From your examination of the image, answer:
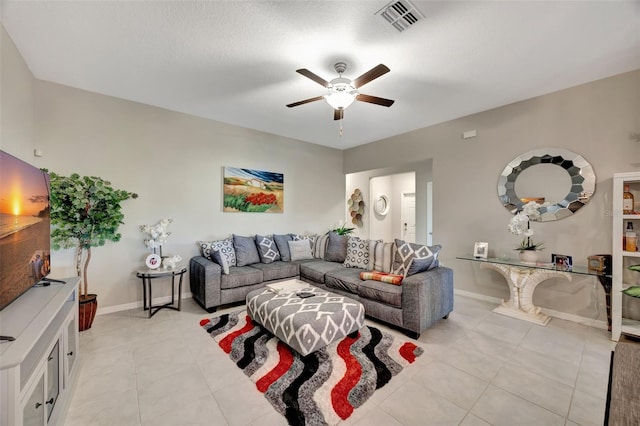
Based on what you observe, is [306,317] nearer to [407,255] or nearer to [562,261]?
[407,255]

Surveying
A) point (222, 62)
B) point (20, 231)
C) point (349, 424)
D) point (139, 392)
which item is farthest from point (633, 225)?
point (20, 231)

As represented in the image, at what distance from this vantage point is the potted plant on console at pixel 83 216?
263 cm

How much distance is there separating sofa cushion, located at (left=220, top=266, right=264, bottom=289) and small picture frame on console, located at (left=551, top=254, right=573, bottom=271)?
355 cm

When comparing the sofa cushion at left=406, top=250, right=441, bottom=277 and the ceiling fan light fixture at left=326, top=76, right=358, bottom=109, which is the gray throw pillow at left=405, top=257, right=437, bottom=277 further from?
the ceiling fan light fixture at left=326, top=76, right=358, bottom=109

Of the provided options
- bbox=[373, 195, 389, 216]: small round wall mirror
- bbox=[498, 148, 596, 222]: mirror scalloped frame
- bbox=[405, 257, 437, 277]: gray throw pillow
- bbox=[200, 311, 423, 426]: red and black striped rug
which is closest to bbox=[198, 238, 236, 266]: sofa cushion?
bbox=[200, 311, 423, 426]: red and black striped rug

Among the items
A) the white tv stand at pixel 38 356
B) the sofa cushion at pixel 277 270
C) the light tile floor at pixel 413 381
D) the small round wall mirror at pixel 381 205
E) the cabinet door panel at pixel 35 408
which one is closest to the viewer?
the white tv stand at pixel 38 356

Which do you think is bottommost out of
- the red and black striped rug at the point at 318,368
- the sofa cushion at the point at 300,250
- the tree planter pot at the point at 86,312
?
the red and black striped rug at the point at 318,368

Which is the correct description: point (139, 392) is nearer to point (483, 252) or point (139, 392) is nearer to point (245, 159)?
point (245, 159)

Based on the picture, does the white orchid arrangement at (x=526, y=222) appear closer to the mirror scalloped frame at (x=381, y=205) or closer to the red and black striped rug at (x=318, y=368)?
the red and black striped rug at (x=318, y=368)

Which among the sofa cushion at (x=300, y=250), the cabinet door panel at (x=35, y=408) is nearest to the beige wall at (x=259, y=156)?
the sofa cushion at (x=300, y=250)

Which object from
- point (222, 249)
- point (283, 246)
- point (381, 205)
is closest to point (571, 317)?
point (283, 246)

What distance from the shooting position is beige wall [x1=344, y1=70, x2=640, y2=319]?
2.79m

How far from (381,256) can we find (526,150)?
7.56ft

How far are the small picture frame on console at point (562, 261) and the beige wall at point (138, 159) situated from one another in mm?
3904
